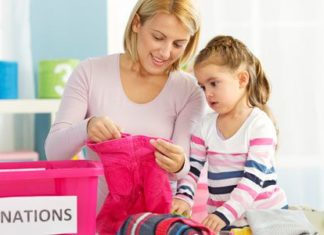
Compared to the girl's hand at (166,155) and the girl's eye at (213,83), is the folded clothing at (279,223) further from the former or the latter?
the girl's eye at (213,83)

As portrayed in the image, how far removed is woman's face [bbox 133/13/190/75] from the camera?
1297 millimetres

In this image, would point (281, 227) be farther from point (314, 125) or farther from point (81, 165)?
point (314, 125)

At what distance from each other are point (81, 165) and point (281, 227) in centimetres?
35

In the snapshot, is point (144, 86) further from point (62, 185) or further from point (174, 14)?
point (62, 185)

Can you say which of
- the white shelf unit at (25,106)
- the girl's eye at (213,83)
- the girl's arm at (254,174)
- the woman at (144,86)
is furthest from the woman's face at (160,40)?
the white shelf unit at (25,106)

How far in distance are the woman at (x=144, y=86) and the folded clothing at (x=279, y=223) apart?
0.30 meters

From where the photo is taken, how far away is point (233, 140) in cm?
124

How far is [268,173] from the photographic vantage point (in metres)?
1.21

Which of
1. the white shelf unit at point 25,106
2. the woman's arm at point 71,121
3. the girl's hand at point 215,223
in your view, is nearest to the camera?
the girl's hand at point 215,223

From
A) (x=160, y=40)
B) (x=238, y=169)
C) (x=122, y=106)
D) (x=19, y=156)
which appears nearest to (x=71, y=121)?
(x=122, y=106)

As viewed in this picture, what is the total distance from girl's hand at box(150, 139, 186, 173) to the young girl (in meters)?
0.12

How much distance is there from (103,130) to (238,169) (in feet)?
0.96

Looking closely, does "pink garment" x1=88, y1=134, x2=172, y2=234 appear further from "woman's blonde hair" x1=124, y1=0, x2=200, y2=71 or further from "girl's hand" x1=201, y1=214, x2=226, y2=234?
"woman's blonde hair" x1=124, y1=0, x2=200, y2=71

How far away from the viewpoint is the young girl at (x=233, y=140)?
1183 mm
